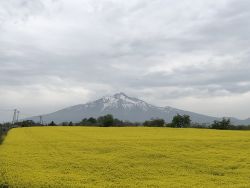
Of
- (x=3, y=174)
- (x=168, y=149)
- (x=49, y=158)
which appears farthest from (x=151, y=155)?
(x=3, y=174)

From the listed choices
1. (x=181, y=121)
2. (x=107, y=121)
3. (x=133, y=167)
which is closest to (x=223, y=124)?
(x=181, y=121)

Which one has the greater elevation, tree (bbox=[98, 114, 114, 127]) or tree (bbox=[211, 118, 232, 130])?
tree (bbox=[98, 114, 114, 127])

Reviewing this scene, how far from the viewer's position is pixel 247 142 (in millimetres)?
39312

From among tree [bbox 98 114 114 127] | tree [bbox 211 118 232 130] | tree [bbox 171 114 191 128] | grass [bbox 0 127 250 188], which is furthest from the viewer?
tree [bbox 98 114 114 127]

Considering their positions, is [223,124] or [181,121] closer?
[223,124]

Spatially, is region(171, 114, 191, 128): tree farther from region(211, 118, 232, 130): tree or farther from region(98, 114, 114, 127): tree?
region(98, 114, 114, 127): tree

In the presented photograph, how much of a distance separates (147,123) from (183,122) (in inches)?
477

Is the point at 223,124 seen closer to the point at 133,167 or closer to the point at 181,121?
the point at 181,121

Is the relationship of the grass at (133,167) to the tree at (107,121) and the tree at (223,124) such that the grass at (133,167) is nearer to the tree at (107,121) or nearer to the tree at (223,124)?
the tree at (223,124)

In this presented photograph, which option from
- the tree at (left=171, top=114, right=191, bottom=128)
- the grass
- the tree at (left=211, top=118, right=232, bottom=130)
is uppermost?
the tree at (left=171, top=114, right=191, bottom=128)

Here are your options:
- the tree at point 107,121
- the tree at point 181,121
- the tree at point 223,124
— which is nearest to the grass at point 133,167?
the tree at point 223,124

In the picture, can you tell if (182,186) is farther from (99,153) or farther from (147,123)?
(147,123)

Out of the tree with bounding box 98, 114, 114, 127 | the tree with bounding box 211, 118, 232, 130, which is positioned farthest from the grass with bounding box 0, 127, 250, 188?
the tree with bounding box 98, 114, 114, 127

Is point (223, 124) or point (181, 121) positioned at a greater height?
point (181, 121)
